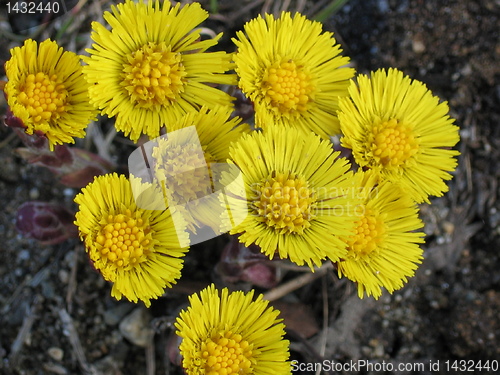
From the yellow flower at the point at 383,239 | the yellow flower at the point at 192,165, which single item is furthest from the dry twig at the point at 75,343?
the yellow flower at the point at 383,239

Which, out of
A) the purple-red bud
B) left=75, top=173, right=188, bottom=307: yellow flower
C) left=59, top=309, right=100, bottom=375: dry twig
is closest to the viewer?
left=75, top=173, right=188, bottom=307: yellow flower

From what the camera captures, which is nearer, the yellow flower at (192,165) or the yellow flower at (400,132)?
the yellow flower at (192,165)

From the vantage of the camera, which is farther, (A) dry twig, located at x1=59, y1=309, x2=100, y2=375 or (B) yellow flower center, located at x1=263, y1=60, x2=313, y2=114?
(A) dry twig, located at x1=59, y1=309, x2=100, y2=375

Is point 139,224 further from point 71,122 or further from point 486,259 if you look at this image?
point 486,259

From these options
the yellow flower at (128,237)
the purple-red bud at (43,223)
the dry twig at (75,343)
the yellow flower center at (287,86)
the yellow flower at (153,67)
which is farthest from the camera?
the dry twig at (75,343)

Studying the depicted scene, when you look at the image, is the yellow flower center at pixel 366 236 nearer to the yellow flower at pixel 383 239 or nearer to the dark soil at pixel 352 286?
the yellow flower at pixel 383 239

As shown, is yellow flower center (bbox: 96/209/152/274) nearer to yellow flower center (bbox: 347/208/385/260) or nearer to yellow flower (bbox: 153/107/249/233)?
yellow flower (bbox: 153/107/249/233)

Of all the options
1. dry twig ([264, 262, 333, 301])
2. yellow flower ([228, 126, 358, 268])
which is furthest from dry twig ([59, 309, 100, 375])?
yellow flower ([228, 126, 358, 268])
